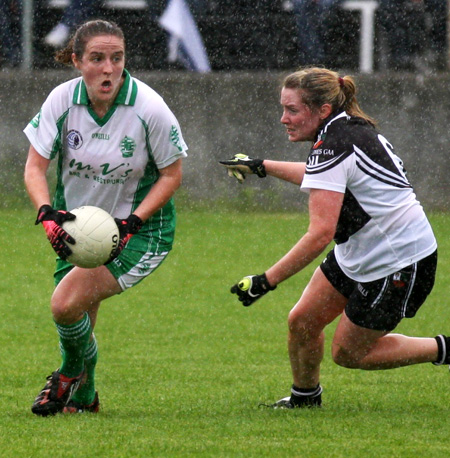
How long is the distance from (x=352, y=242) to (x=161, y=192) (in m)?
0.99

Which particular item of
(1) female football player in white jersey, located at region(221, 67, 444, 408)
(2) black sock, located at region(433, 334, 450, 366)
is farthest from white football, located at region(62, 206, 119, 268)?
(2) black sock, located at region(433, 334, 450, 366)

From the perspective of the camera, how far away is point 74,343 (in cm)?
586

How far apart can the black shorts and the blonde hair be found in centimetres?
76

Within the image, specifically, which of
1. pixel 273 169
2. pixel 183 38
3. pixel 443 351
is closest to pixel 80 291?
pixel 273 169

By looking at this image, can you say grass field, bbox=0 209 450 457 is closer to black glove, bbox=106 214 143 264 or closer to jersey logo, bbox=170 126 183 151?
black glove, bbox=106 214 143 264

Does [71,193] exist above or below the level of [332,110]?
below

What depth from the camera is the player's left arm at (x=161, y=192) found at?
19.0ft

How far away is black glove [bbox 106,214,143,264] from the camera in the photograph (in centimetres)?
564

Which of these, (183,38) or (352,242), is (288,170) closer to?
(352,242)

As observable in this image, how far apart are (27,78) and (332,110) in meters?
8.41

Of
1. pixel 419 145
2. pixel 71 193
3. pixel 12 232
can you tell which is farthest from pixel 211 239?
pixel 71 193

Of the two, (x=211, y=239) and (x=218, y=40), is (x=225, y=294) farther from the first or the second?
(x=218, y=40)

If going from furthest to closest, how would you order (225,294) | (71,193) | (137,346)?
(225,294) → (137,346) → (71,193)

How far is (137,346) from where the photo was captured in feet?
26.1
